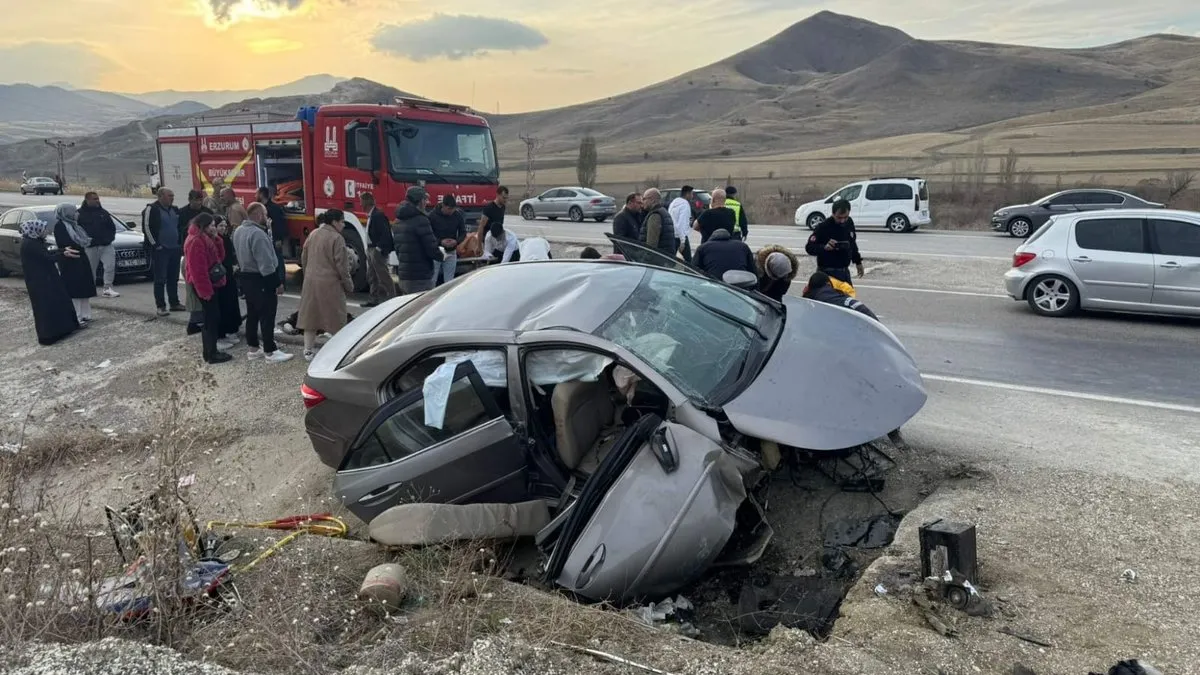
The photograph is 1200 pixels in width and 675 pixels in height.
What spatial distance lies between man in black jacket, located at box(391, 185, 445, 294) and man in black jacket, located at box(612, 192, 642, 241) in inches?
80.8

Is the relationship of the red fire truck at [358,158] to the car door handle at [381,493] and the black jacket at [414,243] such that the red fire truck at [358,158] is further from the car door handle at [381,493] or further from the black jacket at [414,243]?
the car door handle at [381,493]

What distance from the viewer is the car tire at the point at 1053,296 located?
405 inches

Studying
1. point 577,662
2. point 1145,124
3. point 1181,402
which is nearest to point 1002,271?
point 1181,402

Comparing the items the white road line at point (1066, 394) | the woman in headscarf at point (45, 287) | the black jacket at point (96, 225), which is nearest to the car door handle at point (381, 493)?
the white road line at point (1066, 394)

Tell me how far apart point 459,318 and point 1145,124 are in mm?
81053

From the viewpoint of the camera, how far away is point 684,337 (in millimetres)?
4727

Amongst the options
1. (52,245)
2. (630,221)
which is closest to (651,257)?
(630,221)

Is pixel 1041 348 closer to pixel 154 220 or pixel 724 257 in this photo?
pixel 724 257

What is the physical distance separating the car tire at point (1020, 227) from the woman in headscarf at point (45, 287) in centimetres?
2020

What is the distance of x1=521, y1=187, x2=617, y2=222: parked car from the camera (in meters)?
→ 29.2

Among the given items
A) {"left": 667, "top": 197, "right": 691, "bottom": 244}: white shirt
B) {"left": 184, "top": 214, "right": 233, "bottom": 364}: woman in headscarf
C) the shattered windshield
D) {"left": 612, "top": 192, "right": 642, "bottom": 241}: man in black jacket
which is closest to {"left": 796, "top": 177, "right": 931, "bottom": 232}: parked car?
{"left": 667, "top": 197, "right": 691, "bottom": 244}: white shirt

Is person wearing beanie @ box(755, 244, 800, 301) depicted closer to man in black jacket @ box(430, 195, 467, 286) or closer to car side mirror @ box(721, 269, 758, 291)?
car side mirror @ box(721, 269, 758, 291)

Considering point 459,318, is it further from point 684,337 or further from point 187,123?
point 187,123

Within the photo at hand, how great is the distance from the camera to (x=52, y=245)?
43.1 ft
